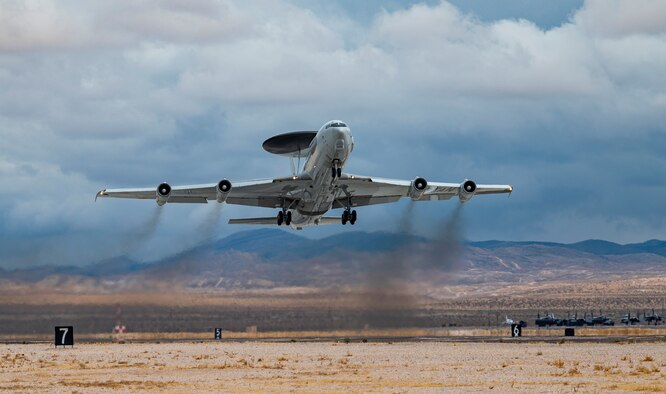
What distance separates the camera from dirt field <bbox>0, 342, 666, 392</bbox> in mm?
62156

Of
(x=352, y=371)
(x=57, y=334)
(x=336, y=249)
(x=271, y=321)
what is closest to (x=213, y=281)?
(x=271, y=321)

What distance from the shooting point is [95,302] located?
369 feet

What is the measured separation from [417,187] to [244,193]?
13684 mm

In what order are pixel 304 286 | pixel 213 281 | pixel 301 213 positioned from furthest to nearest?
pixel 213 281 < pixel 304 286 < pixel 301 213

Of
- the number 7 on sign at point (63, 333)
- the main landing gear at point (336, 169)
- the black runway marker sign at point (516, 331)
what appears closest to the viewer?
the main landing gear at point (336, 169)

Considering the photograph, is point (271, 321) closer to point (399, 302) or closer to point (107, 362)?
point (399, 302)

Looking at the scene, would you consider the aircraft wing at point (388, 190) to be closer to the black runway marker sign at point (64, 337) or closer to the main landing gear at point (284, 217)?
the main landing gear at point (284, 217)

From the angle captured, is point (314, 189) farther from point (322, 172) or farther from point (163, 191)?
point (163, 191)

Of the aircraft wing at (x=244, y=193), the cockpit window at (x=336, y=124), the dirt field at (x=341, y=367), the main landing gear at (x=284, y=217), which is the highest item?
the cockpit window at (x=336, y=124)

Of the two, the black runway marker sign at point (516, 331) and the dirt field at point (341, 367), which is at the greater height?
the black runway marker sign at point (516, 331)

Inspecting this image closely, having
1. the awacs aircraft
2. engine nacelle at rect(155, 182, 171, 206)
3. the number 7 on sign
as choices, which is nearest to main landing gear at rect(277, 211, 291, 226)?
the awacs aircraft

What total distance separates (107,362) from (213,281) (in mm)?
106816

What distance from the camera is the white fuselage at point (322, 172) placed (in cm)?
8238

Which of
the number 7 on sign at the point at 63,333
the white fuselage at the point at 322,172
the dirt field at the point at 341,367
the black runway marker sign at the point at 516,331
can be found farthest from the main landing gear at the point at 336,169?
the black runway marker sign at the point at 516,331
